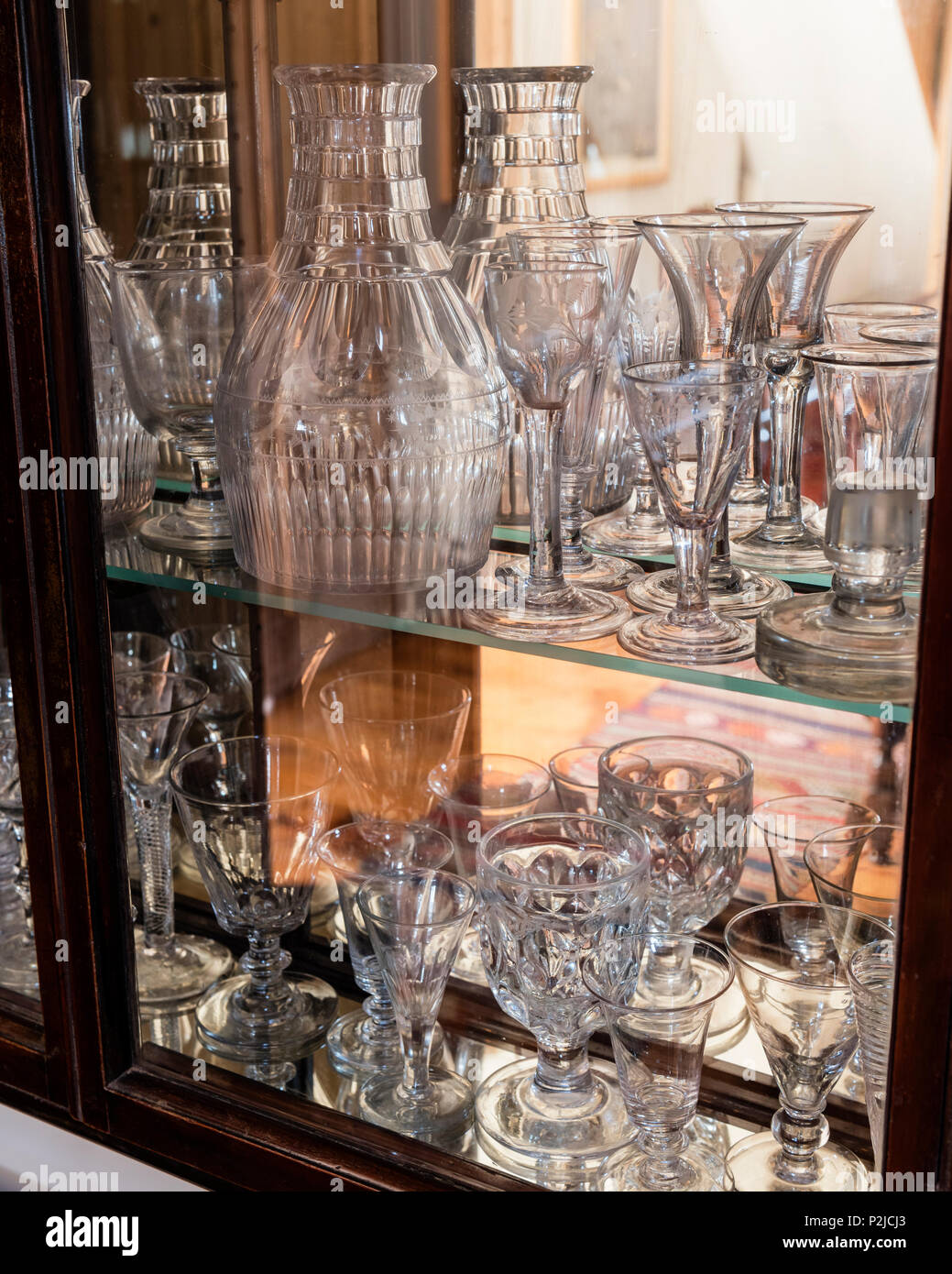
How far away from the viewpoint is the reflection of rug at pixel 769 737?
757 millimetres

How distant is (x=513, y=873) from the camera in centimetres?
71

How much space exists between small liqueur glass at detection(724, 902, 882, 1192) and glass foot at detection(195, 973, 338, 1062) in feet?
0.82

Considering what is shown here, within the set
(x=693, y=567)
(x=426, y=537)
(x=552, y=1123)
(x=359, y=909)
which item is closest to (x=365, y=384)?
(x=426, y=537)

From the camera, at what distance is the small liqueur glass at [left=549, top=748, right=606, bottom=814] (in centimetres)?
78

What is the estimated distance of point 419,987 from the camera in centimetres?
73

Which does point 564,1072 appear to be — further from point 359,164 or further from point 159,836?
point 359,164

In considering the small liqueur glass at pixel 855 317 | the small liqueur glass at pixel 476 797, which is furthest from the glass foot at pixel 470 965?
the small liqueur glass at pixel 855 317

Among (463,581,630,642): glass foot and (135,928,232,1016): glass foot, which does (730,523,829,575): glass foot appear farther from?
(135,928,232,1016): glass foot

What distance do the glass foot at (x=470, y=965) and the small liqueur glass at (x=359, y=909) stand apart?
0.17 feet

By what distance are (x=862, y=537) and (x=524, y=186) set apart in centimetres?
28

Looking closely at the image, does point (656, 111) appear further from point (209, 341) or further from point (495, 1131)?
point (495, 1131)

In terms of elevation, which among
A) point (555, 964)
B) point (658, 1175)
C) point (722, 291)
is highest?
point (722, 291)

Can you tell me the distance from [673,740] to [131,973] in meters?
0.32
